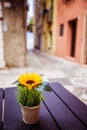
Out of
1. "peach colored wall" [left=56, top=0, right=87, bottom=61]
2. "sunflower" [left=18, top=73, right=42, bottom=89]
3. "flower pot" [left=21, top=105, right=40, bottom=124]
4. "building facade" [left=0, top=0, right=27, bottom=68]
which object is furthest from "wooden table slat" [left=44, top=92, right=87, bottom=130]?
"peach colored wall" [left=56, top=0, right=87, bottom=61]

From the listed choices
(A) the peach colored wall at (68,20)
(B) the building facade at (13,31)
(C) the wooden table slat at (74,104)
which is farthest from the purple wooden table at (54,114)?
(A) the peach colored wall at (68,20)

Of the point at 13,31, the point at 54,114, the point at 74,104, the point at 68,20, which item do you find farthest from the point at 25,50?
the point at 54,114

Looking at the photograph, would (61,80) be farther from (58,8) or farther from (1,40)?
(58,8)

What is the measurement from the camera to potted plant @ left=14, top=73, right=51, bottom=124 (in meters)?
1.01

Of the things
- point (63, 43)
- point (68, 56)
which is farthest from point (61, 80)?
point (63, 43)

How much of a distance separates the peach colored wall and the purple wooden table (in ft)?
16.2

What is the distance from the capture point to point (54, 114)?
121cm

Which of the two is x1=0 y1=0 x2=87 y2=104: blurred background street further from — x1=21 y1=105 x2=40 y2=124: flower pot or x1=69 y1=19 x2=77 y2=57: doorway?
x1=21 y1=105 x2=40 y2=124: flower pot

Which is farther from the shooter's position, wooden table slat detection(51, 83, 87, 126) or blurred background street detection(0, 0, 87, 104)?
blurred background street detection(0, 0, 87, 104)

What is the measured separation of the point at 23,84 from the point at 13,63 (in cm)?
436

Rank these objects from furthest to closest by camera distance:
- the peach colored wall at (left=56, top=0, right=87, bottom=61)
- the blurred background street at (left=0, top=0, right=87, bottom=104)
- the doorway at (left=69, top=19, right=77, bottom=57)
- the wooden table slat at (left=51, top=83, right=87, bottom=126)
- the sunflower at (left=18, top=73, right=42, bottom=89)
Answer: the doorway at (left=69, top=19, right=77, bottom=57), the peach colored wall at (left=56, top=0, right=87, bottom=61), the blurred background street at (left=0, top=0, right=87, bottom=104), the wooden table slat at (left=51, top=83, right=87, bottom=126), the sunflower at (left=18, top=73, right=42, bottom=89)

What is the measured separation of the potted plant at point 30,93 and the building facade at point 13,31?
12.9 ft

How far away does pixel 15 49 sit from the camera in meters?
5.19

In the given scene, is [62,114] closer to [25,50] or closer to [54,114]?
[54,114]
